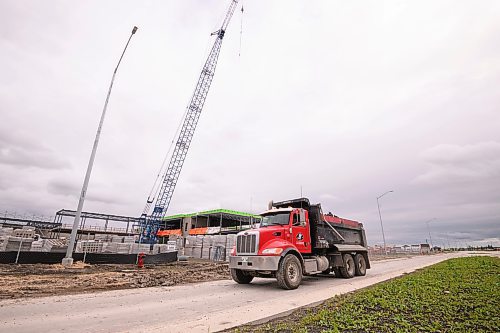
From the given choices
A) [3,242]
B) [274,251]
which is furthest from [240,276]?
[3,242]

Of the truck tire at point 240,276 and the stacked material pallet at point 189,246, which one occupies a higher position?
the stacked material pallet at point 189,246

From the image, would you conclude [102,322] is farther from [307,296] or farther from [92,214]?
[92,214]

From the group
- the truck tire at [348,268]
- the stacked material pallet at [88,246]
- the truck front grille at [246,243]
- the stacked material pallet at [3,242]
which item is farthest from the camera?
the stacked material pallet at [88,246]

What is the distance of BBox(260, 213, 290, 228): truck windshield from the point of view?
40.4 feet

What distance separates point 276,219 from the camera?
12.6 m

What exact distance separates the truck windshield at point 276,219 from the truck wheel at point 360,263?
250 inches

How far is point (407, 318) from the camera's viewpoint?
228 inches

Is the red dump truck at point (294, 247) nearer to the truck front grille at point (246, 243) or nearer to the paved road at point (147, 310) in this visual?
the truck front grille at point (246, 243)

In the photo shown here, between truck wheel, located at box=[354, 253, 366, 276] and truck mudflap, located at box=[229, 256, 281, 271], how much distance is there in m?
7.54

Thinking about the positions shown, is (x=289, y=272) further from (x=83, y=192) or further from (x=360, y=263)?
(x=83, y=192)

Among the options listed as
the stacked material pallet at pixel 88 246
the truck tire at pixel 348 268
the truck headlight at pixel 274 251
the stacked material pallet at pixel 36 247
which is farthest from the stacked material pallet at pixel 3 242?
the truck tire at pixel 348 268

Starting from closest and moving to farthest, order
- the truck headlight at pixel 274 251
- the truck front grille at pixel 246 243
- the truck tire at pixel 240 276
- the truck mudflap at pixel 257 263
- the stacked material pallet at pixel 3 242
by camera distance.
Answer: the truck mudflap at pixel 257 263
the truck headlight at pixel 274 251
the truck front grille at pixel 246 243
the truck tire at pixel 240 276
the stacked material pallet at pixel 3 242

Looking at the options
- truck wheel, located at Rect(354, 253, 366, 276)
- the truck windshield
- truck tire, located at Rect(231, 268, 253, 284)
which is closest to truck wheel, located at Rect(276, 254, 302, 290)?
the truck windshield

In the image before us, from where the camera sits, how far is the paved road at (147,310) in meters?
5.70
